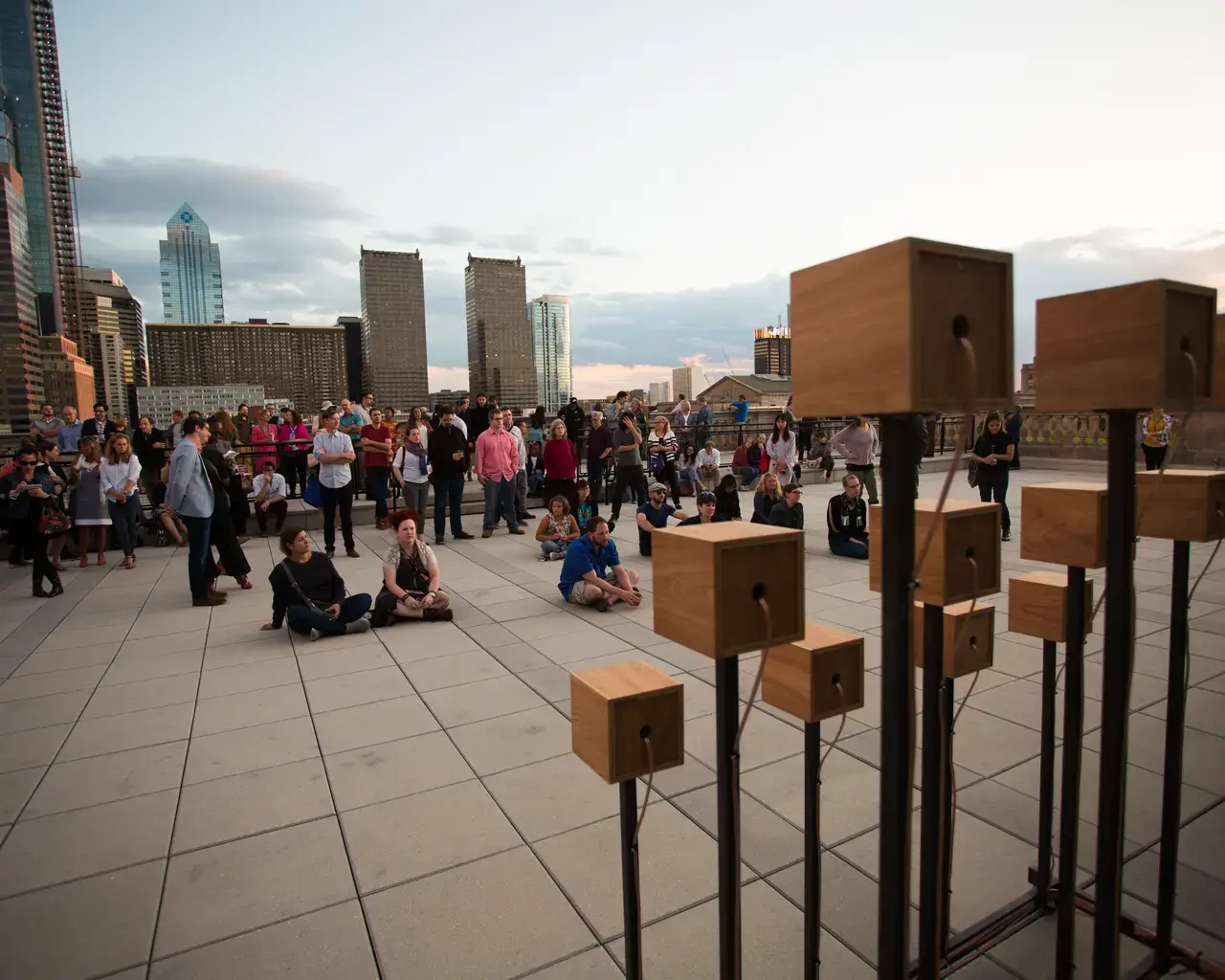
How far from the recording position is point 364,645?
617 centimetres

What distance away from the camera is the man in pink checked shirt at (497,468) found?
1114 cm

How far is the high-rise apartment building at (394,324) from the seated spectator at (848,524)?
13341 cm

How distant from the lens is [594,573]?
7066 millimetres

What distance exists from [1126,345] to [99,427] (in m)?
13.4

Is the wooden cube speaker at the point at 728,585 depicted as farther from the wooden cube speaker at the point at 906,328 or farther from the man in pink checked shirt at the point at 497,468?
the man in pink checked shirt at the point at 497,468

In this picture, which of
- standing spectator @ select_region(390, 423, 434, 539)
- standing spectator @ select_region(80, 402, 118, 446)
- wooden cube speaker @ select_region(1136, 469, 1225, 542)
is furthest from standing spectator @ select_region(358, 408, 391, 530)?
wooden cube speaker @ select_region(1136, 469, 1225, 542)

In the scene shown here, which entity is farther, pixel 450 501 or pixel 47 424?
pixel 47 424

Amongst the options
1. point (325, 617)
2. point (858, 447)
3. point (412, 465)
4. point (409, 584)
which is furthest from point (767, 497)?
point (325, 617)

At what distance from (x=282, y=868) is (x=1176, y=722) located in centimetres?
330

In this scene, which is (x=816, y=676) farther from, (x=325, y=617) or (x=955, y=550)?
(x=325, y=617)

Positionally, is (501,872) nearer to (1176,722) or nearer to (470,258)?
(1176,722)

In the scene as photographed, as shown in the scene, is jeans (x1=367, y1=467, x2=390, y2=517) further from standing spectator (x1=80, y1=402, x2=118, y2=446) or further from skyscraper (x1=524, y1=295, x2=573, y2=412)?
skyscraper (x1=524, y1=295, x2=573, y2=412)

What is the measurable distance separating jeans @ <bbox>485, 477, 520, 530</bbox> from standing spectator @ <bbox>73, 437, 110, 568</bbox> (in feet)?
17.1

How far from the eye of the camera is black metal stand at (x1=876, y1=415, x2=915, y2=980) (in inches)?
55.2
